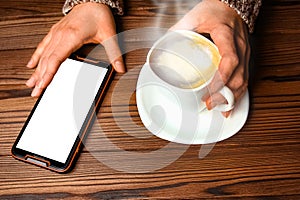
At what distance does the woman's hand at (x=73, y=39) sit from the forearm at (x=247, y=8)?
8.1 inches

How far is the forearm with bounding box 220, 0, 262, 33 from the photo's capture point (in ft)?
2.16

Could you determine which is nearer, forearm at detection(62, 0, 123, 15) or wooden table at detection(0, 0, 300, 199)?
wooden table at detection(0, 0, 300, 199)

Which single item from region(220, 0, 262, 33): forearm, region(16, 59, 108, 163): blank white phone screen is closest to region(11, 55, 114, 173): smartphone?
region(16, 59, 108, 163): blank white phone screen

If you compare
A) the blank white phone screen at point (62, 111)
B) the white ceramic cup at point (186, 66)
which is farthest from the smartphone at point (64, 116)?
the white ceramic cup at point (186, 66)

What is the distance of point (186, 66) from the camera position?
0.55 m

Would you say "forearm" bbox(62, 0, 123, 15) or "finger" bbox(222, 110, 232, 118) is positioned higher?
"forearm" bbox(62, 0, 123, 15)

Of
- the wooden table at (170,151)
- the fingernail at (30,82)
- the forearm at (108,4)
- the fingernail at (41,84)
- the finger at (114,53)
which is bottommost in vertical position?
the wooden table at (170,151)

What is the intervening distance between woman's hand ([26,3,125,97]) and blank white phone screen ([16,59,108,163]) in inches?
0.6

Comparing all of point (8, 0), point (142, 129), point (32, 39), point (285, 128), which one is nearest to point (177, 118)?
point (142, 129)

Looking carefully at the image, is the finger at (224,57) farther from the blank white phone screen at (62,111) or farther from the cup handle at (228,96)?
the blank white phone screen at (62,111)

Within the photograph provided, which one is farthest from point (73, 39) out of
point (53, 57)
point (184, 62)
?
point (184, 62)

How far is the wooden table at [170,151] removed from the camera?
537 millimetres

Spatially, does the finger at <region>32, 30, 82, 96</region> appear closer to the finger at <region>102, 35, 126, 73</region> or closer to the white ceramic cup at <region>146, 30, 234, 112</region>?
the finger at <region>102, 35, 126, 73</region>

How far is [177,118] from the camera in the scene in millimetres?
573
